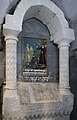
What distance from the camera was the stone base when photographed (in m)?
4.25

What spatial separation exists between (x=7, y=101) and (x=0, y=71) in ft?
2.09

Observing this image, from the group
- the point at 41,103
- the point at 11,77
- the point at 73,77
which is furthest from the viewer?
the point at 73,77

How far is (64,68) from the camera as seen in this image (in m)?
4.73

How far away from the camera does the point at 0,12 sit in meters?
4.32

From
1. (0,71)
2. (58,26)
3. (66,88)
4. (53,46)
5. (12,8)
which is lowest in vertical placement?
(66,88)

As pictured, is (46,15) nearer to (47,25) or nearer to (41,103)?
(47,25)

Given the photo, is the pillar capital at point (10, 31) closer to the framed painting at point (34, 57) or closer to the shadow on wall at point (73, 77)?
the framed painting at point (34, 57)

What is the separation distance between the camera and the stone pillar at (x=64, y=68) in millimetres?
4676

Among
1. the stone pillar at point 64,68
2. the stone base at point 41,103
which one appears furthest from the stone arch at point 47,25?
the stone base at point 41,103

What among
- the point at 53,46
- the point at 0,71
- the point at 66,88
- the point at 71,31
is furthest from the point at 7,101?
the point at 71,31

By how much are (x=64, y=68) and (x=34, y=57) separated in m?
0.65

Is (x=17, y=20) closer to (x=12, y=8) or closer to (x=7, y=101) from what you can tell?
(x=12, y=8)

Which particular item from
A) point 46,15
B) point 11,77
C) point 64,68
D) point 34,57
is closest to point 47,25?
point 46,15

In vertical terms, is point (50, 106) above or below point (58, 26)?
below
